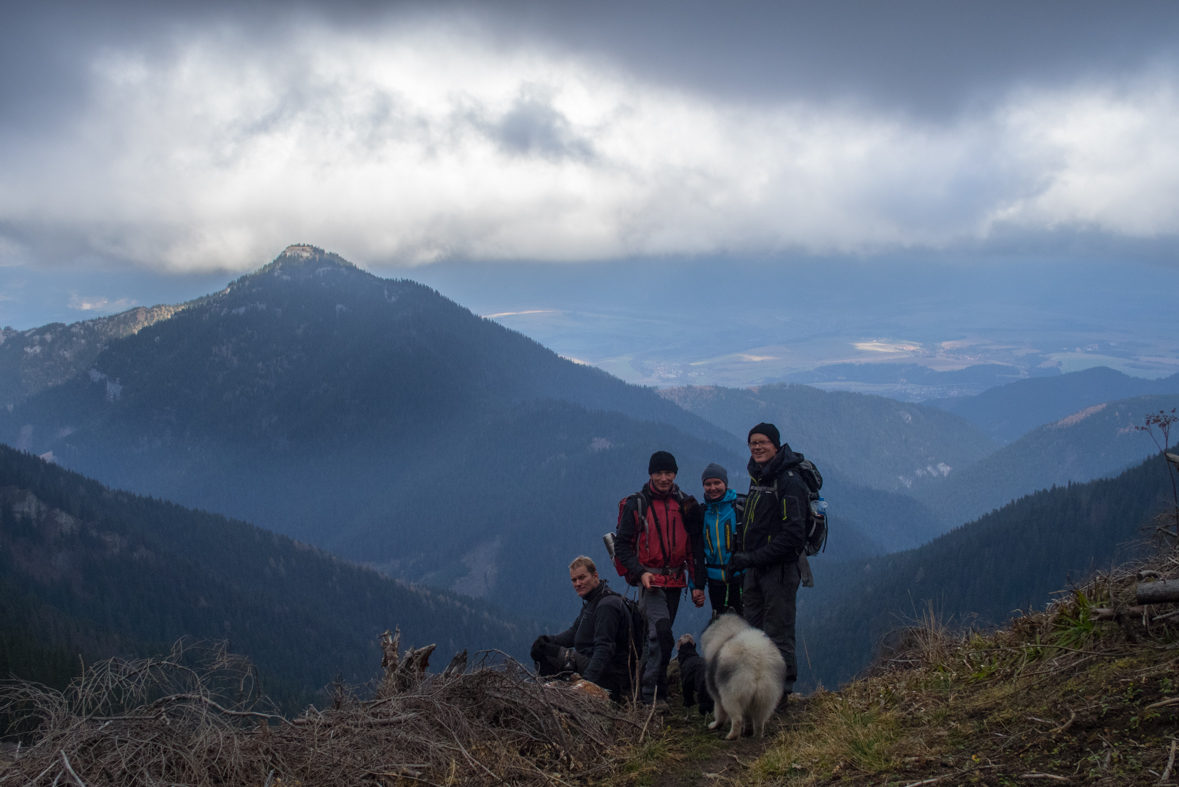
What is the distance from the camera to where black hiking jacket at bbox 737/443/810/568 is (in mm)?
7824

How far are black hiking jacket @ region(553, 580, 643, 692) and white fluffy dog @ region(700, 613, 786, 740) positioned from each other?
4.03 ft

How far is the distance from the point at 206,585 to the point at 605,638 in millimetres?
147949

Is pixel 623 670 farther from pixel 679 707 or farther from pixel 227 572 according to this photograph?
pixel 227 572

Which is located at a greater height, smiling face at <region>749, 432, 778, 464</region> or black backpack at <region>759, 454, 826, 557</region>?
smiling face at <region>749, 432, 778, 464</region>

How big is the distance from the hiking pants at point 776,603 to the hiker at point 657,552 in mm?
609

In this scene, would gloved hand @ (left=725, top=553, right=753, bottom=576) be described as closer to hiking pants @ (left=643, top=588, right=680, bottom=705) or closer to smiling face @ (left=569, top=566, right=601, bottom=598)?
hiking pants @ (left=643, top=588, right=680, bottom=705)

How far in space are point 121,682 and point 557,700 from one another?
3.77 m

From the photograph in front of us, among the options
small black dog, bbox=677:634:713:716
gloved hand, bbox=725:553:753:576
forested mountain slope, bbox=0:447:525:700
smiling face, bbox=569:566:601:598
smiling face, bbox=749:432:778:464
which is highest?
smiling face, bbox=749:432:778:464

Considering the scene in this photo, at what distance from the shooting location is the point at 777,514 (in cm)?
803

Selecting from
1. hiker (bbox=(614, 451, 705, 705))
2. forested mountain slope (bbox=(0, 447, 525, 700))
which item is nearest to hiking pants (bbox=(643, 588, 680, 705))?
hiker (bbox=(614, 451, 705, 705))

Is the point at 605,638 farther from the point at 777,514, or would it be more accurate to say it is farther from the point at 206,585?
the point at 206,585

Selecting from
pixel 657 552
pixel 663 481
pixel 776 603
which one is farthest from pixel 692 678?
pixel 663 481

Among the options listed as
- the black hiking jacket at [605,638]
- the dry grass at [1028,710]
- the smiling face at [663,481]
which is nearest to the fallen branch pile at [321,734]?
the black hiking jacket at [605,638]

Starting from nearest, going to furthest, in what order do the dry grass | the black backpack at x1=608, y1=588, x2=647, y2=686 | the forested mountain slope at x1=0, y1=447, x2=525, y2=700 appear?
the dry grass
the black backpack at x1=608, y1=588, x2=647, y2=686
the forested mountain slope at x1=0, y1=447, x2=525, y2=700
